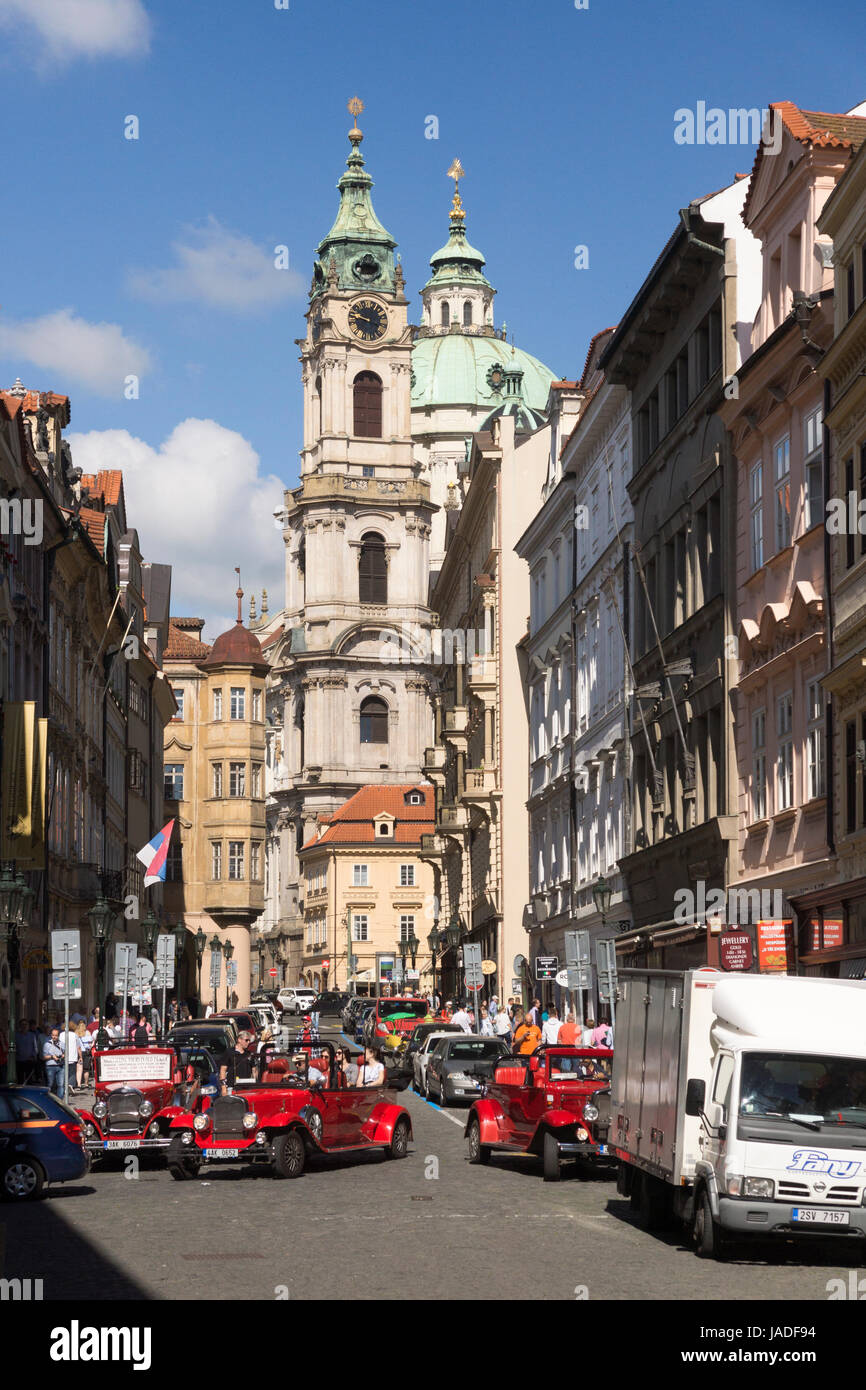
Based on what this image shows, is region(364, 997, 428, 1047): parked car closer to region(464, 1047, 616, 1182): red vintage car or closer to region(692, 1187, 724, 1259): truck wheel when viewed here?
region(464, 1047, 616, 1182): red vintage car

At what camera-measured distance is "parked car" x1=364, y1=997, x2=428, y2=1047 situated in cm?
6075

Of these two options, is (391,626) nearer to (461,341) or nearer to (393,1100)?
(461,341)

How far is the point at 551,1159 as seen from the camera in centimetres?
2503

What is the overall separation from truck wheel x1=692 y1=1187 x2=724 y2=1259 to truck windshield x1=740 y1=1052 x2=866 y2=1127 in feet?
2.70

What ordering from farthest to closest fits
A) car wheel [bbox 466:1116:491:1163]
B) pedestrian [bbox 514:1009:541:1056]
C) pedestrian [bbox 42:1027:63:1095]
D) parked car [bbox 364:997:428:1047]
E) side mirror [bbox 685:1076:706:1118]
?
parked car [bbox 364:997:428:1047] < pedestrian [bbox 42:1027:63:1095] < pedestrian [bbox 514:1009:541:1056] < car wheel [bbox 466:1116:491:1163] < side mirror [bbox 685:1076:706:1118]

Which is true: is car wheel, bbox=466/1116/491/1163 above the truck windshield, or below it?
below

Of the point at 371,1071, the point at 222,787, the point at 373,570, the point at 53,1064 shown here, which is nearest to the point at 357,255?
the point at 373,570

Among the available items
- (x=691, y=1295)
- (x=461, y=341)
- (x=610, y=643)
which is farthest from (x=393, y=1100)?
(x=461, y=341)

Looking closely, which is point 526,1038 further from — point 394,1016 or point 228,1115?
point 394,1016

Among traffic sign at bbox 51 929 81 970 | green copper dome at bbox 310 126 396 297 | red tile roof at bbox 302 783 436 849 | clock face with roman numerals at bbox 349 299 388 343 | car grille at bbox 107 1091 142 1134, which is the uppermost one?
green copper dome at bbox 310 126 396 297

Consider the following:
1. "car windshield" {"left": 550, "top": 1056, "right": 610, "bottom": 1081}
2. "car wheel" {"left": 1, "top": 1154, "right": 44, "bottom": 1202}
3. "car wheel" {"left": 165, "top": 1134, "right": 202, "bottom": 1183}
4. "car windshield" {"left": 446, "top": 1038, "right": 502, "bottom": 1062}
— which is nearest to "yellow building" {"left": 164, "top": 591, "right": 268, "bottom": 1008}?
"car windshield" {"left": 446, "top": 1038, "right": 502, "bottom": 1062}

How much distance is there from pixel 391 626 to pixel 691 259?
4200 inches

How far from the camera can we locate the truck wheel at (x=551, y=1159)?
82.1 ft

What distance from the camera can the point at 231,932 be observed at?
110m
